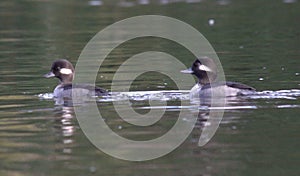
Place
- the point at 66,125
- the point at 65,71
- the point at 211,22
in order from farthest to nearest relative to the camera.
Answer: the point at 211,22, the point at 65,71, the point at 66,125

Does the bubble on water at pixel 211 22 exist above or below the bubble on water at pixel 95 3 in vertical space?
below

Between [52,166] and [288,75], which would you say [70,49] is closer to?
[288,75]

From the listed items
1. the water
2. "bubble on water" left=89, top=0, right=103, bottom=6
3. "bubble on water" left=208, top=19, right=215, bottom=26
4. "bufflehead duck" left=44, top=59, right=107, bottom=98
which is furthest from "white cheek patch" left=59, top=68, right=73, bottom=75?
"bubble on water" left=89, top=0, right=103, bottom=6

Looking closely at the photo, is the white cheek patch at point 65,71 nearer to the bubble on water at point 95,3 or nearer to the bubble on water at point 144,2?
the bubble on water at point 144,2

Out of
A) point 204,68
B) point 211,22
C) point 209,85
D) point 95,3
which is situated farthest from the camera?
point 95,3

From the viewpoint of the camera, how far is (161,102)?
13758 mm

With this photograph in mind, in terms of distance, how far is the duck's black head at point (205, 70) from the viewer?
51.0 feet

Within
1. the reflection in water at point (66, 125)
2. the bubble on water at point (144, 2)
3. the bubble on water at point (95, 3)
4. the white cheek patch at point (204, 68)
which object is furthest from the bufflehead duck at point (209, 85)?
the bubble on water at point (95, 3)

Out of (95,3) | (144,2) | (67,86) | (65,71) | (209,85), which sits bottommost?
(209,85)

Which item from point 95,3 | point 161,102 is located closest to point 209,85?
point 161,102

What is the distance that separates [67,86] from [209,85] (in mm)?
2391

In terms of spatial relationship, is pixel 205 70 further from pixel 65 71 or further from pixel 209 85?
pixel 65 71

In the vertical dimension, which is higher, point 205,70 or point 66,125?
point 205,70

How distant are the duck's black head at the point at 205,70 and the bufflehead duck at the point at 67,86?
6.11 feet
